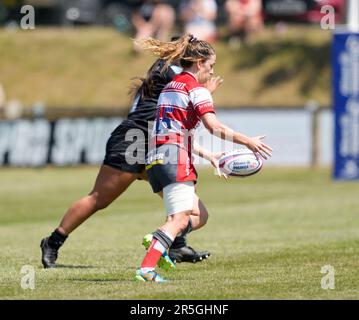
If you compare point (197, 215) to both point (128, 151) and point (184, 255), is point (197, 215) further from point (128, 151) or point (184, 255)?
point (128, 151)

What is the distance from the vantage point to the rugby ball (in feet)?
29.0

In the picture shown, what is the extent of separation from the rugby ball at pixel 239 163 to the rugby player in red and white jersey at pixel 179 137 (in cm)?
24

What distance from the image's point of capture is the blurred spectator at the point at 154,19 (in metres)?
30.4

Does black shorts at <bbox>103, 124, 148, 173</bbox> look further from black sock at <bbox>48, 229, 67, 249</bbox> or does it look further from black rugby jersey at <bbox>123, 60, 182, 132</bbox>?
black sock at <bbox>48, 229, 67, 249</bbox>

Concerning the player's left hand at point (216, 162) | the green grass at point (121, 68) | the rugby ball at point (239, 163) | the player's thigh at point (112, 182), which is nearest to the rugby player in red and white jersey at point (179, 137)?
the player's left hand at point (216, 162)

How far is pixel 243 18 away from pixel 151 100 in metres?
21.7

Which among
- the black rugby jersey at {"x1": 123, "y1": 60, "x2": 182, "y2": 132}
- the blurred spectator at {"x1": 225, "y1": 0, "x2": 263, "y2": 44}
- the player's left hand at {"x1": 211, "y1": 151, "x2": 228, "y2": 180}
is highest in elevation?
the blurred spectator at {"x1": 225, "y1": 0, "x2": 263, "y2": 44}

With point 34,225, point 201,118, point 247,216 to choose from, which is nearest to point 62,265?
point 201,118

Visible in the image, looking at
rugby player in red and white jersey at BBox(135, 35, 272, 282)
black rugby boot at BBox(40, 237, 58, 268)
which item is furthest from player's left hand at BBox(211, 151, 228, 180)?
black rugby boot at BBox(40, 237, 58, 268)

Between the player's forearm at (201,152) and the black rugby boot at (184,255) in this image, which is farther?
the black rugby boot at (184,255)

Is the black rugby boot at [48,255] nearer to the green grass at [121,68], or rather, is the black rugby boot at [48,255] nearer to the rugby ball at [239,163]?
the rugby ball at [239,163]

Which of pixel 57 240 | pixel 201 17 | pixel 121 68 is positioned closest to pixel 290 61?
pixel 201 17

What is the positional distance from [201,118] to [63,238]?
218 centimetres
